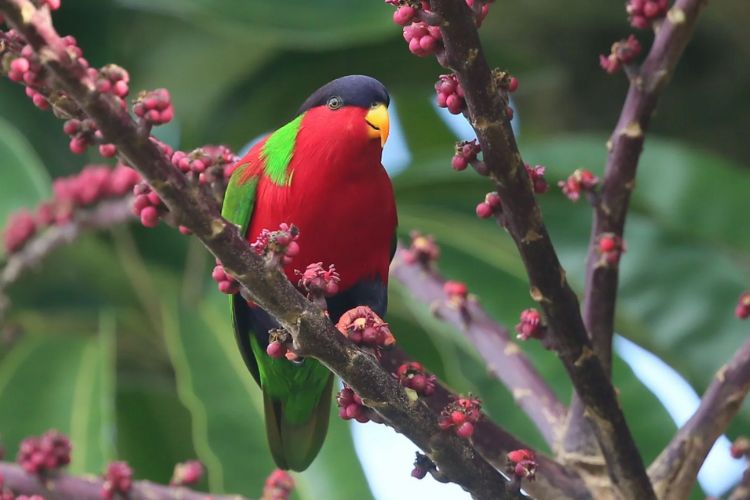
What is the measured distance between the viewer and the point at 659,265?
103 inches

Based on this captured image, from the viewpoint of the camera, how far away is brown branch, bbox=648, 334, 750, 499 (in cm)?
125

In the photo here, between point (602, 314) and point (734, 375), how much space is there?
6.4 inches

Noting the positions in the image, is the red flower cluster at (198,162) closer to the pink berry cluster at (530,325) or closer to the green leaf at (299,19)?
the pink berry cluster at (530,325)

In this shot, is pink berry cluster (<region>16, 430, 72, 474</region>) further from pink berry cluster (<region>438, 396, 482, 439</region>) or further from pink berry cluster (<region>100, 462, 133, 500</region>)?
pink berry cluster (<region>438, 396, 482, 439</region>)

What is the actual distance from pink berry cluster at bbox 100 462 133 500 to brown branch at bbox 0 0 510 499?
17.0 inches

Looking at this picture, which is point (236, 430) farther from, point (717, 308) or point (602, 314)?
point (717, 308)

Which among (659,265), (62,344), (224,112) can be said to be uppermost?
(224,112)

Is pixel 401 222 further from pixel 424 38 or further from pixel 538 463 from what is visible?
pixel 424 38

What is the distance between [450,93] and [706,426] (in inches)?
20.7

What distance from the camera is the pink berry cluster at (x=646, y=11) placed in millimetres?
1283

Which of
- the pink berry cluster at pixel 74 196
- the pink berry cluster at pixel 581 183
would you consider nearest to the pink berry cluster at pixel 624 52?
the pink berry cluster at pixel 581 183

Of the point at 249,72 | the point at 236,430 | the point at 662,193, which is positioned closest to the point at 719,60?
the point at 662,193

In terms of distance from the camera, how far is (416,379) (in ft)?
3.63

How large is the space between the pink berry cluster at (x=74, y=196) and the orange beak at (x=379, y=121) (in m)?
0.84
